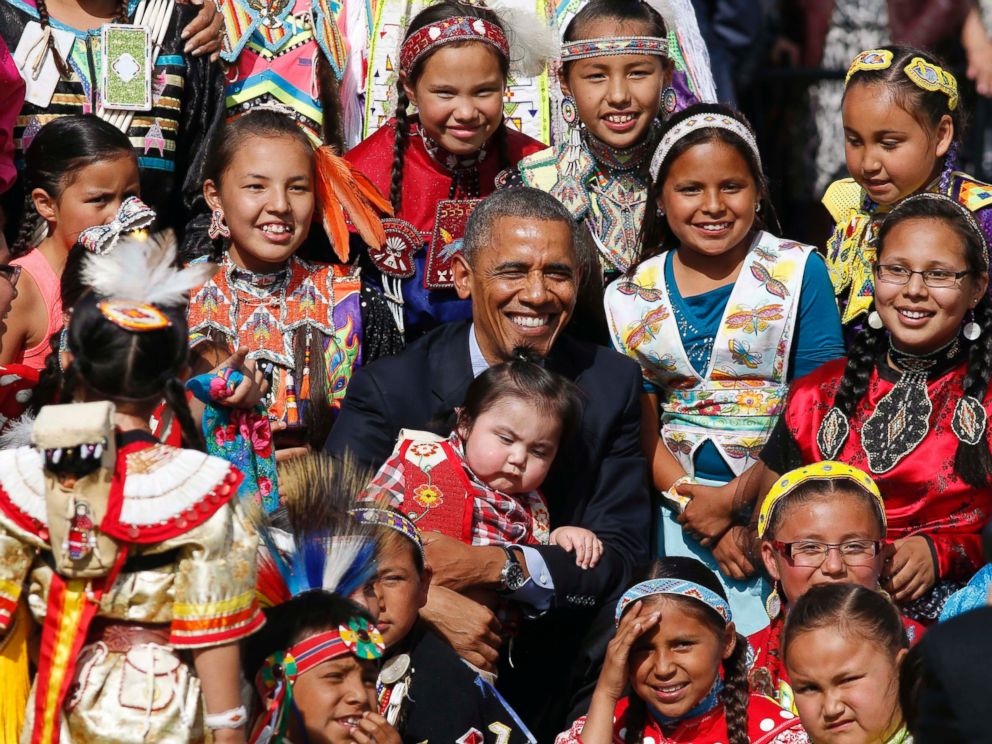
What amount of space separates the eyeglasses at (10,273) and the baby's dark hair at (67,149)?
0.44 meters

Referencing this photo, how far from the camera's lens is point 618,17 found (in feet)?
17.0

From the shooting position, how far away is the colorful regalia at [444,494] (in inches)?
162

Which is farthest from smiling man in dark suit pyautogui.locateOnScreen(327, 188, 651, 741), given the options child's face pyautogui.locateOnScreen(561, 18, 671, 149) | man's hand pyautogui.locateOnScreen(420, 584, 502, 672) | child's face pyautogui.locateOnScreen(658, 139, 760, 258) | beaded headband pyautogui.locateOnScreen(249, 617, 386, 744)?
beaded headband pyautogui.locateOnScreen(249, 617, 386, 744)

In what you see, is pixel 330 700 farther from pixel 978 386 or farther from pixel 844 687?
pixel 978 386

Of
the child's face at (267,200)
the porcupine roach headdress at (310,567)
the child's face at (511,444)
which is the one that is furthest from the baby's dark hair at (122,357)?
the child's face at (267,200)

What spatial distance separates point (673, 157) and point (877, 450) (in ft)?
3.49

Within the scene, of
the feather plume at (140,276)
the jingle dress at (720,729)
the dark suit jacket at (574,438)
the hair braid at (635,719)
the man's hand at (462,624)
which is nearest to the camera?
the feather plume at (140,276)

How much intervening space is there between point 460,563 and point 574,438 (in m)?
0.55

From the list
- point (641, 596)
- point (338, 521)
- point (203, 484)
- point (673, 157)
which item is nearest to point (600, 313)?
point (673, 157)

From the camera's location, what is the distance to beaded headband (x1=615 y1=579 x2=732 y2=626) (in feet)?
12.8

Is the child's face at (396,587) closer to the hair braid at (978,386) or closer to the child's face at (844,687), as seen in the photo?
the child's face at (844,687)

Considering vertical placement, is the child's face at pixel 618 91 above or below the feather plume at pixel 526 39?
below

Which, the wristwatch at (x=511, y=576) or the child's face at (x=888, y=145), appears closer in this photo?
the wristwatch at (x=511, y=576)

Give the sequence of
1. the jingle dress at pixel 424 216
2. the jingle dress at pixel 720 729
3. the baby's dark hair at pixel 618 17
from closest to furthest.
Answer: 1. the jingle dress at pixel 720 729
2. the jingle dress at pixel 424 216
3. the baby's dark hair at pixel 618 17
